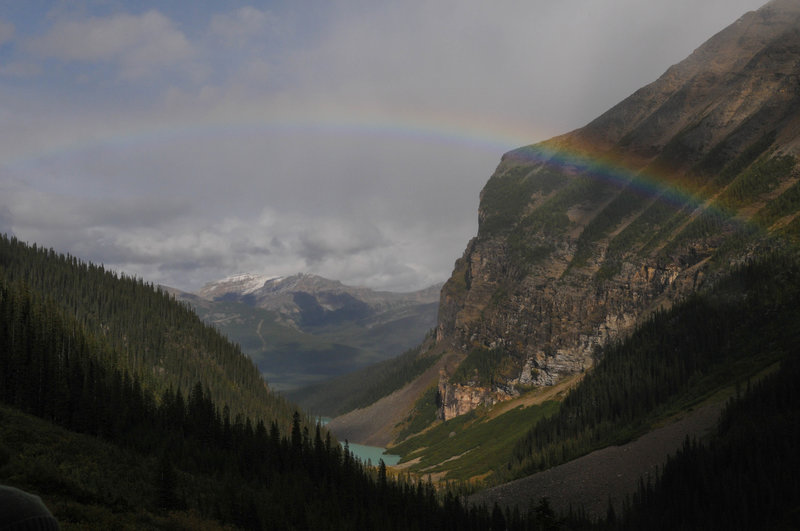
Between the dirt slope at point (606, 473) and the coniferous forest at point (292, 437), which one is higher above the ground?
the coniferous forest at point (292, 437)

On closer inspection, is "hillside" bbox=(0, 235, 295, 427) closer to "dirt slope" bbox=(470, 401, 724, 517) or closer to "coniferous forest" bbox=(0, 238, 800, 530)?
"coniferous forest" bbox=(0, 238, 800, 530)

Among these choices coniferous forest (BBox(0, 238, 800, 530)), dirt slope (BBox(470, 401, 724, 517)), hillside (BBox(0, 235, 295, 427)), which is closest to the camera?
coniferous forest (BBox(0, 238, 800, 530))

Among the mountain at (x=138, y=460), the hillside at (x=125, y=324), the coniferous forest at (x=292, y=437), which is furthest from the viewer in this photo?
the hillside at (x=125, y=324)

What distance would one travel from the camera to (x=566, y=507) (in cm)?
11512

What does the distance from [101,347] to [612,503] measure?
12340 centimetres

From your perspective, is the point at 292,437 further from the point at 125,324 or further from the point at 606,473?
the point at 125,324

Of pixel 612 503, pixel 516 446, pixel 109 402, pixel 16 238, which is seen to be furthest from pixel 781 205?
pixel 16 238

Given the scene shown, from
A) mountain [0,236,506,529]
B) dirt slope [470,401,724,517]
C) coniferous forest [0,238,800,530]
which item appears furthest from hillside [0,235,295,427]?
dirt slope [470,401,724,517]

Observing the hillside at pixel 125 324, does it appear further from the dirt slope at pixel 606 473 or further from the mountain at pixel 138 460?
the dirt slope at pixel 606 473

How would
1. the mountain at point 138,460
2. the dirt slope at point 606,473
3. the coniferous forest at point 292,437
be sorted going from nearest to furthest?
the mountain at point 138,460 < the coniferous forest at point 292,437 < the dirt slope at point 606,473

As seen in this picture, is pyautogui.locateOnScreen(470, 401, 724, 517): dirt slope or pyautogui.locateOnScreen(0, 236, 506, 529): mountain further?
pyautogui.locateOnScreen(470, 401, 724, 517): dirt slope

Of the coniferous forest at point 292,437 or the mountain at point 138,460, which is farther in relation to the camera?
the coniferous forest at point 292,437

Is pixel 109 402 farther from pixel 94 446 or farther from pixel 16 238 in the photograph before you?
pixel 16 238

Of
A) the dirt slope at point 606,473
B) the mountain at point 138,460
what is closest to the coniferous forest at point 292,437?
the mountain at point 138,460
